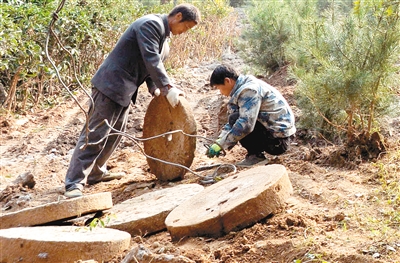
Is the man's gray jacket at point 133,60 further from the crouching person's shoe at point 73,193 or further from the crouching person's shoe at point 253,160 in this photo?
the crouching person's shoe at point 253,160

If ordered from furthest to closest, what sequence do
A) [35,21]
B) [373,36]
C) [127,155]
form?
[35,21]
[127,155]
[373,36]

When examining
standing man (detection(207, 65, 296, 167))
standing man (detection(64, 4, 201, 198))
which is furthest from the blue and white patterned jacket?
standing man (detection(64, 4, 201, 198))

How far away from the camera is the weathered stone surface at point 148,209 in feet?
13.6

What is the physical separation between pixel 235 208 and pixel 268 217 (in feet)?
0.91

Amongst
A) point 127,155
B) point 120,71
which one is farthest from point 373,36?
A: point 127,155

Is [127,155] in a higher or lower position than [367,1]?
lower

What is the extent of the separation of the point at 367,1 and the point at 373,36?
0.32 metres

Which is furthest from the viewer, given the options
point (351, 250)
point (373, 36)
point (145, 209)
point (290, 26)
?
point (290, 26)

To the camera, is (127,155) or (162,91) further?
(127,155)

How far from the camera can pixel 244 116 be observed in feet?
16.3

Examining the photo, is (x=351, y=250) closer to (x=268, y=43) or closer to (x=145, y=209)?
(x=145, y=209)

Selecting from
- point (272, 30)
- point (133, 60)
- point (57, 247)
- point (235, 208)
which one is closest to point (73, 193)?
point (133, 60)

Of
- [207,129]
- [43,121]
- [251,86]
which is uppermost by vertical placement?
[251,86]

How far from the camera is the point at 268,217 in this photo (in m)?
3.77
